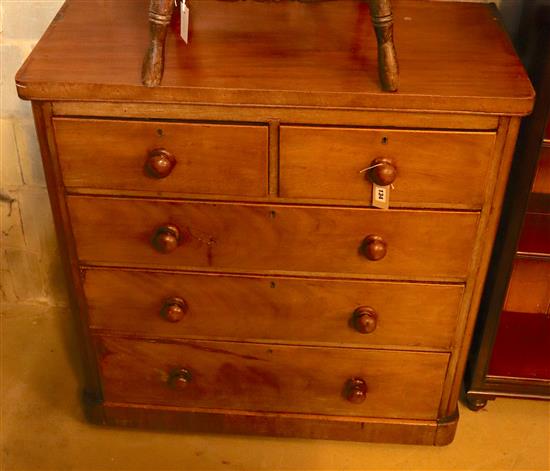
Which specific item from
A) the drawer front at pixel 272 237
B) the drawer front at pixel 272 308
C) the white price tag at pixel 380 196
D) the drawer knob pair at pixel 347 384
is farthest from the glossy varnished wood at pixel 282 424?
the white price tag at pixel 380 196

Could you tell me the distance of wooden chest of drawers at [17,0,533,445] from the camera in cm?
136

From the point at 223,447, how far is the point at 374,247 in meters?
0.76

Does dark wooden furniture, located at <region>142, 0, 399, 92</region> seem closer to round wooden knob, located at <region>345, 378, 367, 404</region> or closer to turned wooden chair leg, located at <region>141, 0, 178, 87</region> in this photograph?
turned wooden chair leg, located at <region>141, 0, 178, 87</region>

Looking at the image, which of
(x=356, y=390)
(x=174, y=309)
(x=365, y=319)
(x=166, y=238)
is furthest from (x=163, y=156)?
(x=356, y=390)

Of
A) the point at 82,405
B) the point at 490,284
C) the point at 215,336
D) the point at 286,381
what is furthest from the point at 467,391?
the point at 82,405

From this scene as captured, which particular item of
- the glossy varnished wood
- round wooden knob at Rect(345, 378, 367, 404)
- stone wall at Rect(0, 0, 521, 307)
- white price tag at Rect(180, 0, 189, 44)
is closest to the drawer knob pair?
round wooden knob at Rect(345, 378, 367, 404)

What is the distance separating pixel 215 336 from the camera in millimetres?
1715

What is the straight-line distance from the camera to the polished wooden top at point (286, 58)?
133 centimetres

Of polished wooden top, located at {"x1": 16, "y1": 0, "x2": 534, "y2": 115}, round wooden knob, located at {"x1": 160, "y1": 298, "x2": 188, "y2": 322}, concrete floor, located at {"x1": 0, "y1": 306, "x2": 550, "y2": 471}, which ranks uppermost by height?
polished wooden top, located at {"x1": 16, "y1": 0, "x2": 534, "y2": 115}

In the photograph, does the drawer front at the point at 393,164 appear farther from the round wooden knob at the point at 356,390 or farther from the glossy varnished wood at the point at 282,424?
the glossy varnished wood at the point at 282,424

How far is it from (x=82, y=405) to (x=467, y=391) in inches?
41.5

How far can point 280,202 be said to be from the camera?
58.1 inches

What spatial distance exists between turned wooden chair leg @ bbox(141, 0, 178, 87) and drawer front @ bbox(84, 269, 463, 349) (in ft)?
1.53

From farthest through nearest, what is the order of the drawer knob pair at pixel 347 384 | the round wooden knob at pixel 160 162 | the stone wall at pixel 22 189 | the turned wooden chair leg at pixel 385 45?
the stone wall at pixel 22 189, the drawer knob pair at pixel 347 384, the round wooden knob at pixel 160 162, the turned wooden chair leg at pixel 385 45
